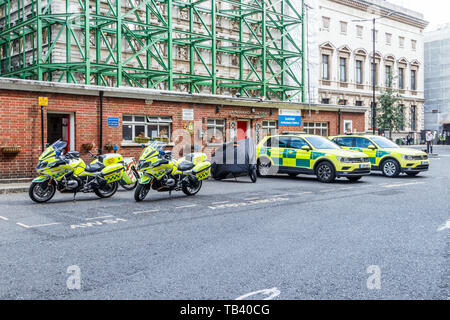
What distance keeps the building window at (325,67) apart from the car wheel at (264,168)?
29989 millimetres

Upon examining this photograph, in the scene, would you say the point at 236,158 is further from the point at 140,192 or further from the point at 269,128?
the point at 269,128

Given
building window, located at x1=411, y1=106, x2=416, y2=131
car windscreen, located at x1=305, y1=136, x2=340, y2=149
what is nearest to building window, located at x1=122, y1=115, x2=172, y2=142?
car windscreen, located at x1=305, y1=136, x2=340, y2=149

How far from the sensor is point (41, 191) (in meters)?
10.9

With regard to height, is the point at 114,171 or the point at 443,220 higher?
the point at 114,171

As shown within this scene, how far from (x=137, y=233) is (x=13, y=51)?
3154 cm

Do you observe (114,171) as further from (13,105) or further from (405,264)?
(405,264)

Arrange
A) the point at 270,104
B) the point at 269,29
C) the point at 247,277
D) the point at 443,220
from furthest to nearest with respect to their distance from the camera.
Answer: the point at 269,29
the point at 270,104
the point at 443,220
the point at 247,277

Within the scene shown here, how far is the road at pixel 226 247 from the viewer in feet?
15.2

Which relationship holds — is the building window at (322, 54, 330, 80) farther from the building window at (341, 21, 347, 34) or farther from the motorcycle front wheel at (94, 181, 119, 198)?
the motorcycle front wheel at (94, 181, 119, 198)

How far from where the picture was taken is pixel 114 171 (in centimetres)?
1174

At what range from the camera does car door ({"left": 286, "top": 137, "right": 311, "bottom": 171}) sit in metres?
16.6

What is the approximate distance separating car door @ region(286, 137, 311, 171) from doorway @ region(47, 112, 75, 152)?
774 centimetres

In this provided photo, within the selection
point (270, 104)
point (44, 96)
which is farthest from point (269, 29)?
point (44, 96)
